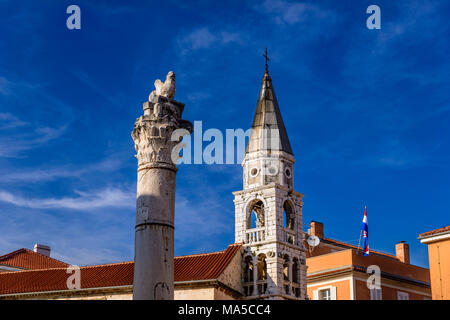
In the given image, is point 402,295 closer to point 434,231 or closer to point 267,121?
point 434,231

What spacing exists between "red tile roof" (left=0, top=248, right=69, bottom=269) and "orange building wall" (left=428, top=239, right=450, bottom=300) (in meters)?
22.9

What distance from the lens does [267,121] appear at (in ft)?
123

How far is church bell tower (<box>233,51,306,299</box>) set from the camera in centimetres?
3459

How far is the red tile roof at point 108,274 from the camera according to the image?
1315 inches

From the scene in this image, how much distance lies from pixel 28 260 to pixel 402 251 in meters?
24.2

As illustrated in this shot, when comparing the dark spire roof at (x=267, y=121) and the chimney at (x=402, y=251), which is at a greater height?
the dark spire roof at (x=267, y=121)

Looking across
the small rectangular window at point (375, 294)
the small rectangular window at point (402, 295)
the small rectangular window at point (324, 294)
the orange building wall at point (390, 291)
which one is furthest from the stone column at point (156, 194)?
the small rectangular window at point (402, 295)

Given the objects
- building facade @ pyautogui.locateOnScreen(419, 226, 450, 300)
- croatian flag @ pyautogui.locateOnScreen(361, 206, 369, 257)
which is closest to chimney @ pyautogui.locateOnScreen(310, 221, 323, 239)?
croatian flag @ pyautogui.locateOnScreen(361, 206, 369, 257)

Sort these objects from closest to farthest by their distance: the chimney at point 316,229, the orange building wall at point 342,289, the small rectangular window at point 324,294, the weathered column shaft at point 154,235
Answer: the weathered column shaft at point 154,235 → the orange building wall at point 342,289 → the small rectangular window at point 324,294 → the chimney at point 316,229

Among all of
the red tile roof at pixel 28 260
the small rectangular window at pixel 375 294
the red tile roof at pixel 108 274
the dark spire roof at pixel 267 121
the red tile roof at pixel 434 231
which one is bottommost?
the small rectangular window at pixel 375 294

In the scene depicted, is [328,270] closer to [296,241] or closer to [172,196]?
[296,241]

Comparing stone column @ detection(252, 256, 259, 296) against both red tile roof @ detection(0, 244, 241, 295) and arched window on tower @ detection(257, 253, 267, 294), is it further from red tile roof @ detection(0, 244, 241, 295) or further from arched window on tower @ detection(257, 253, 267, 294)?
red tile roof @ detection(0, 244, 241, 295)

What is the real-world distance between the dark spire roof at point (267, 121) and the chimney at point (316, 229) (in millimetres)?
9357

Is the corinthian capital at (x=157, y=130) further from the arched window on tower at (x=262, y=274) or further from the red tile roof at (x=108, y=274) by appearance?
the arched window on tower at (x=262, y=274)
